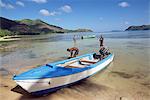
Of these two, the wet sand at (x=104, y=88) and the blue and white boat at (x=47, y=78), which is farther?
the wet sand at (x=104, y=88)

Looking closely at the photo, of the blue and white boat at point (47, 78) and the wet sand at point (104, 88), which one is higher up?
the blue and white boat at point (47, 78)

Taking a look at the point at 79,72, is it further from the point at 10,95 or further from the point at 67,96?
the point at 10,95

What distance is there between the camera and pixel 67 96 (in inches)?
309

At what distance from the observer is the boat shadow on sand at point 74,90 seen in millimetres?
7832

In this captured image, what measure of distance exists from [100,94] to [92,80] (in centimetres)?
215

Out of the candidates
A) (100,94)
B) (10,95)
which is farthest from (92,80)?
(10,95)

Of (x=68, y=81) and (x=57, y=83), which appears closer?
(x=57, y=83)

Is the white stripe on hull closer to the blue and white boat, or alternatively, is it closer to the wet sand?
the blue and white boat

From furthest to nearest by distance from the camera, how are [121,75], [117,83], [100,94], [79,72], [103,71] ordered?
1. [103,71]
2. [121,75]
3. [117,83]
4. [79,72]
5. [100,94]

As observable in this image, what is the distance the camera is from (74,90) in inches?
337

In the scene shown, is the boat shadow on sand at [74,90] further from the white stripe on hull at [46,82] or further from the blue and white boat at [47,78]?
the white stripe on hull at [46,82]

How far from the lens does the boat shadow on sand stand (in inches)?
308

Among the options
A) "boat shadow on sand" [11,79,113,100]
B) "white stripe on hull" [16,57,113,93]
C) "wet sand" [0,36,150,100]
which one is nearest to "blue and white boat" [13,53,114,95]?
"white stripe on hull" [16,57,113,93]

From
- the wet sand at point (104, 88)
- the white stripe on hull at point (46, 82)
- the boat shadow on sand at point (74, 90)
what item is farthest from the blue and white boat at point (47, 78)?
the wet sand at point (104, 88)
